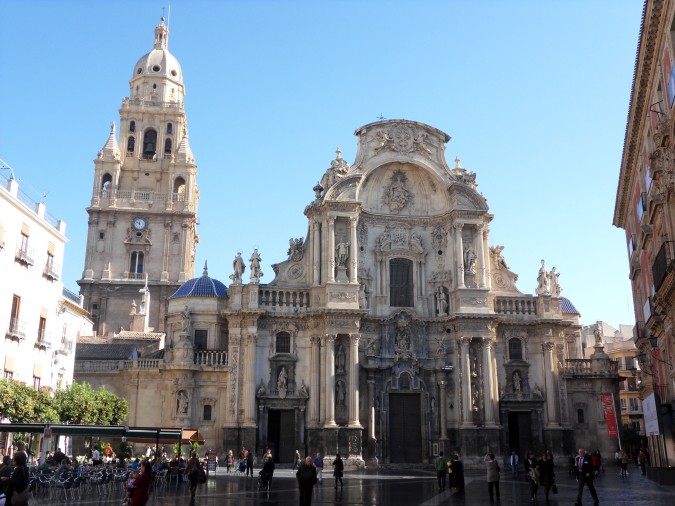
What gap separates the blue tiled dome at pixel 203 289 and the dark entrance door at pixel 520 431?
20286 millimetres

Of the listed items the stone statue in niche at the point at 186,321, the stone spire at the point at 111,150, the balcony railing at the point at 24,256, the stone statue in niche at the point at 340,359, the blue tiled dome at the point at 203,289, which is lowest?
the stone statue in niche at the point at 340,359

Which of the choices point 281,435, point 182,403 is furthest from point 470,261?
point 182,403

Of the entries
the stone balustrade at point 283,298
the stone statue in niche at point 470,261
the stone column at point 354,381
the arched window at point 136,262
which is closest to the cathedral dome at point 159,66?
the arched window at point 136,262

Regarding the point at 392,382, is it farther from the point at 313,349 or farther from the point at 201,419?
the point at 201,419

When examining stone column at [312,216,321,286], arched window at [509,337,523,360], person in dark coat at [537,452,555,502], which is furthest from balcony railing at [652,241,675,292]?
stone column at [312,216,321,286]

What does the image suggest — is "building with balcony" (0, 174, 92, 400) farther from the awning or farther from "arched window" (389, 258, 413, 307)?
"arched window" (389, 258, 413, 307)

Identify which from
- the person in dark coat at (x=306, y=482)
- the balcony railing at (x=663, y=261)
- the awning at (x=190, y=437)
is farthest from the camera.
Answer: the awning at (x=190, y=437)

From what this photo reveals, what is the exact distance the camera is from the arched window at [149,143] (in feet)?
259

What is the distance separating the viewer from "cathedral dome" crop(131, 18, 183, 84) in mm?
82275

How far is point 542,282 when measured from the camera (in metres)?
47.4

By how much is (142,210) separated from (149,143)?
1089cm

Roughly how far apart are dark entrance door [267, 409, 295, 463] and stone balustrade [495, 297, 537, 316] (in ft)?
49.4

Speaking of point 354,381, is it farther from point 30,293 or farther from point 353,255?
point 30,293

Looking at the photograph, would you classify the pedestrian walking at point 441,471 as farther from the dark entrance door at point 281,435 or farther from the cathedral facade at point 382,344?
the dark entrance door at point 281,435
